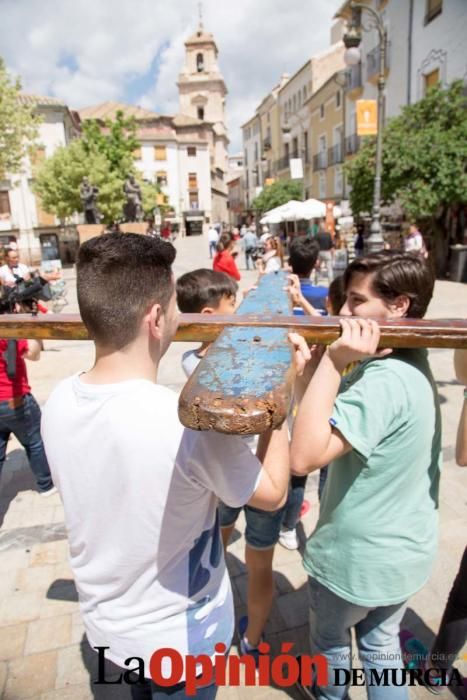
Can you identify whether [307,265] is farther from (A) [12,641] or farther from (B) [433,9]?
(B) [433,9]

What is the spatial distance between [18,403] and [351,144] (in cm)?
2583

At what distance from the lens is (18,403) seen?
3.29 meters

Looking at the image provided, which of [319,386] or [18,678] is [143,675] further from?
[18,678]

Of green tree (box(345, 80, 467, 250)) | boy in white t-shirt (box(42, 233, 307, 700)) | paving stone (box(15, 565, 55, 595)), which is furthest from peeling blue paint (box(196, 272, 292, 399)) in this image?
green tree (box(345, 80, 467, 250))

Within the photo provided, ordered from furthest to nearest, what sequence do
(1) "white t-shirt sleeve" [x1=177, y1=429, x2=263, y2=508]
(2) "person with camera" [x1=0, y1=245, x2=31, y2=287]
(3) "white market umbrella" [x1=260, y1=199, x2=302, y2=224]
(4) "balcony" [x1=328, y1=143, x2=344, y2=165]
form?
(4) "balcony" [x1=328, y1=143, x2=344, y2=165] < (3) "white market umbrella" [x1=260, y1=199, x2=302, y2=224] < (2) "person with camera" [x1=0, y1=245, x2=31, y2=287] < (1) "white t-shirt sleeve" [x1=177, y1=429, x2=263, y2=508]

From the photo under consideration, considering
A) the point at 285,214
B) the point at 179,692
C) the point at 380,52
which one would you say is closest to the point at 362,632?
the point at 179,692

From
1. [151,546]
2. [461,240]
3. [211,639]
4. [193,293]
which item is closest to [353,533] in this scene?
[211,639]

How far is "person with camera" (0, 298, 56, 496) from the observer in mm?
3180

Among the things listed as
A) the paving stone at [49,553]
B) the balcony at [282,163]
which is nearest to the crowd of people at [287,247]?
the paving stone at [49,553]

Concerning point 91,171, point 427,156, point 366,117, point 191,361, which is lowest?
point 191,361

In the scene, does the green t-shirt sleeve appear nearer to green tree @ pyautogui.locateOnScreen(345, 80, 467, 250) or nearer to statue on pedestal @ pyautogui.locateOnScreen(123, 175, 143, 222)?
green tree @ pyautogui.locateOnScreen(345, 80, 467, 250)

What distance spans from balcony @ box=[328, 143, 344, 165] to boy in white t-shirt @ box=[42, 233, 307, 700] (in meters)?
28.9

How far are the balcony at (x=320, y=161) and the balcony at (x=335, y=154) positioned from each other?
0.85 meters

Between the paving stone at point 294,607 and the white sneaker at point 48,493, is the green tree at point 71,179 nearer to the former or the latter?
the white sneaker at point 48,493
